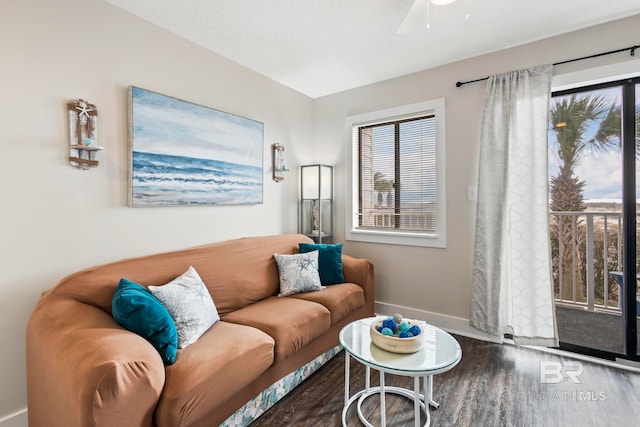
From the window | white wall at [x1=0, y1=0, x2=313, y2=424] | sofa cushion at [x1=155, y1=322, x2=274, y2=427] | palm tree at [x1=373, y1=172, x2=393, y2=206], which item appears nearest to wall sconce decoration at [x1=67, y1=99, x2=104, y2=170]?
white wall at [x1=0, y1=0, x2=313, y2=424]

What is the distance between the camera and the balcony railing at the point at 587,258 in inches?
108

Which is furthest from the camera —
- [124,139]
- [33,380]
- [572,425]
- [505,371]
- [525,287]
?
[525,287]

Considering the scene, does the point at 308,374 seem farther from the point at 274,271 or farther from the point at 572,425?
the point at 572,425

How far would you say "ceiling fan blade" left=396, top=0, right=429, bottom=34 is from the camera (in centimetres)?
164

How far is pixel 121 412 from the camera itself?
3.84 ft

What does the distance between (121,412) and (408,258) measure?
8.94ft

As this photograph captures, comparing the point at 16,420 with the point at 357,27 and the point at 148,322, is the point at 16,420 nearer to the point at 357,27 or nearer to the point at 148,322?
the point at 148,322

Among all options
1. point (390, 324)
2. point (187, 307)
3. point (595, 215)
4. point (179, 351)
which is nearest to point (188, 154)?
point (187, 307)

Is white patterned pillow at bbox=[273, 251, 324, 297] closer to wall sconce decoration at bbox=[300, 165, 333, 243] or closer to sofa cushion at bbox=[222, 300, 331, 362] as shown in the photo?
sofa cushion at bbox=[222, 300, 331, 362]

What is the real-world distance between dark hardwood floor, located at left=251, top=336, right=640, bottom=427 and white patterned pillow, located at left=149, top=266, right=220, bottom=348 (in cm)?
65

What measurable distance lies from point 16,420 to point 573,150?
4.38 m

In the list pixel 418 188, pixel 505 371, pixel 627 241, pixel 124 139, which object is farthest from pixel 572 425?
pixel 124 139

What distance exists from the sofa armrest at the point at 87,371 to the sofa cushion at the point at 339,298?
132 cm

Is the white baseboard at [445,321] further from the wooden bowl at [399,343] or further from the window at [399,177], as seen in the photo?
the wooden bowl at [399,343]
